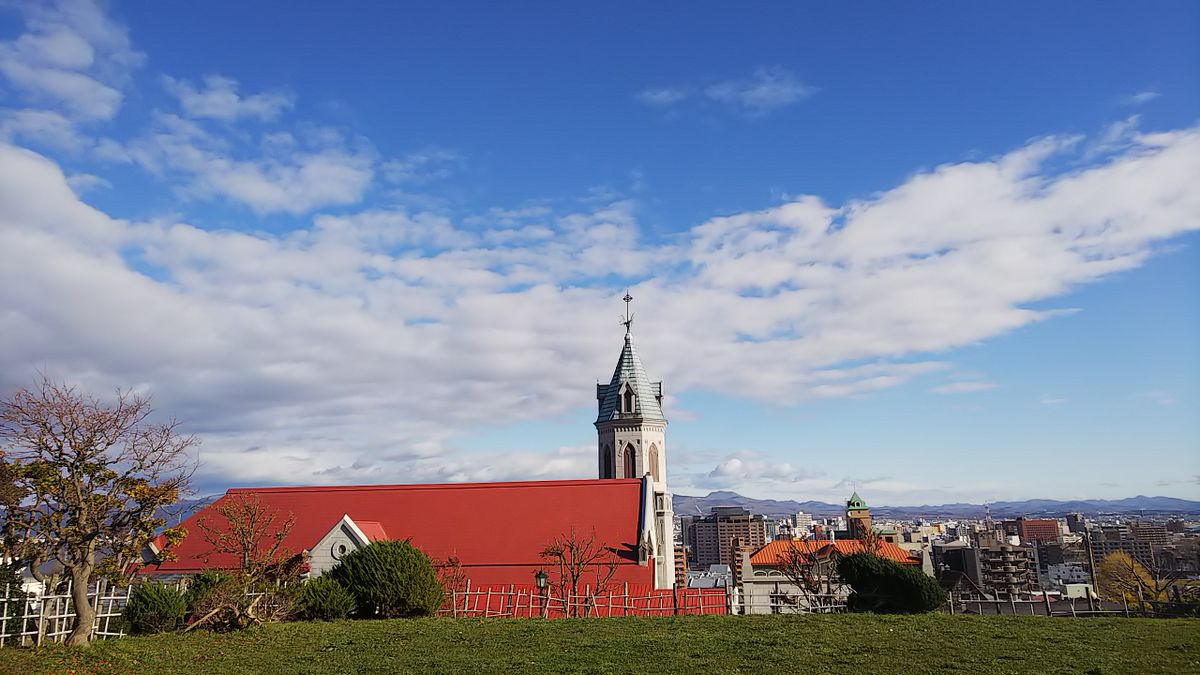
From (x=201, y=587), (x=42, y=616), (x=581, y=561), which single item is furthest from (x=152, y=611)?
(x=581, y=561)

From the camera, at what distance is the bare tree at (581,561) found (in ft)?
121

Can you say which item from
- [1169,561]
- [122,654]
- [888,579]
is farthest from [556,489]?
[1169,561]

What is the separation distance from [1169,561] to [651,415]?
3798 inches

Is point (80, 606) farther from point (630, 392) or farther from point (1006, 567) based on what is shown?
point (1006, 567)

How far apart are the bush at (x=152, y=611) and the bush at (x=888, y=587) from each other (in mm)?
26510

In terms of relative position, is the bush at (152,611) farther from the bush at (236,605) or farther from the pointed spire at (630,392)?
the pointed spire at (630,392)

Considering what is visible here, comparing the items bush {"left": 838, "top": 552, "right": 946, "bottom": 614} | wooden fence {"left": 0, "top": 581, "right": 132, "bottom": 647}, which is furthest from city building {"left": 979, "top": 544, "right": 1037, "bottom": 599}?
wooden fence {"left": 0, "top": 581, "right": 132, "bottom": 647}

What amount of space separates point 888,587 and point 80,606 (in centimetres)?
2962

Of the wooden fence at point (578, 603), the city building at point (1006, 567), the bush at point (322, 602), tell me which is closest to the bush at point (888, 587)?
the wooden fence at point (578, 603)

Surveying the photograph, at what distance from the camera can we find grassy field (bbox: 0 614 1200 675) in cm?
2036

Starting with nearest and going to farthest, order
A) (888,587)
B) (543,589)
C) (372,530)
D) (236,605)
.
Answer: (236,605) → (888,587) → (543,589) → (372,530)

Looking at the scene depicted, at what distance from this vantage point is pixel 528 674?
19.8 meters

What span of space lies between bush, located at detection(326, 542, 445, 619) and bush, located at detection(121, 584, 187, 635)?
18.5ft

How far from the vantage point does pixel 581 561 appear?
3731 centimetres
